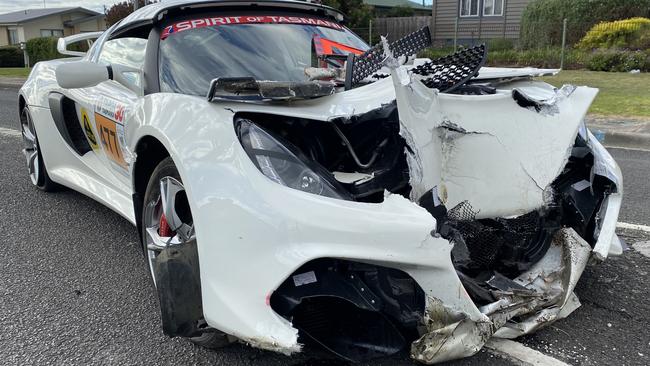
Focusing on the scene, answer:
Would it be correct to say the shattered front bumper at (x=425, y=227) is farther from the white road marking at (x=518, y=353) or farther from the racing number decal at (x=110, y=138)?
the racing number decal at (x=110, y=138)

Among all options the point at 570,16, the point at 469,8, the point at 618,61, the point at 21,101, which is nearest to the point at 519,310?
the point at 21,101

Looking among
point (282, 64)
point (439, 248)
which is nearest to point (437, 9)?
point (282, 64)

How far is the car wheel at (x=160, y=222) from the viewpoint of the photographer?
239cm

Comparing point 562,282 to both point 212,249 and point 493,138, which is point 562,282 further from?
point 212,249

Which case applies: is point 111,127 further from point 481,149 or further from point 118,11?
point 118,11

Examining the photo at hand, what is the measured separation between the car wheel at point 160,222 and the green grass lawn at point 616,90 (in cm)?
719

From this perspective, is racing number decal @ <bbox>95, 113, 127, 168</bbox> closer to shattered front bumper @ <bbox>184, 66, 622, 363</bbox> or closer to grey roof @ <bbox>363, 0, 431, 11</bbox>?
shattered front bumper @ <bbox>184, 66, 622, 363</bbox>

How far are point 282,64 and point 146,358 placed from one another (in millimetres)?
1760

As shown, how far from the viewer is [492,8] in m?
22.1

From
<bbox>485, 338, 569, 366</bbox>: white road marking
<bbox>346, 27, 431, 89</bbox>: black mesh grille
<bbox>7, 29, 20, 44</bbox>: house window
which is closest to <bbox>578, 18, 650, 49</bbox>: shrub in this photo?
<bbox>346, 27, 431, 89</bbox>: black mesh grille

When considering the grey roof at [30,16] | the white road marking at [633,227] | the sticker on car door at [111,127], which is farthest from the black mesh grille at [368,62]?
the grey roof at [30,16]

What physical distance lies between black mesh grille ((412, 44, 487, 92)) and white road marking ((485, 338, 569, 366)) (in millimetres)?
1153

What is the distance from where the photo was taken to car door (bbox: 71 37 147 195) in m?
3.22

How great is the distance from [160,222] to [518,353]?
171 centimetres
